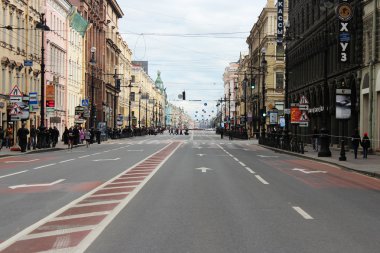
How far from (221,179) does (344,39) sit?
21.5 meters

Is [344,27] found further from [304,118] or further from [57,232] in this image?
[57,232]

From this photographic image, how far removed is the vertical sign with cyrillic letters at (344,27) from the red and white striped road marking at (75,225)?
25.2 m

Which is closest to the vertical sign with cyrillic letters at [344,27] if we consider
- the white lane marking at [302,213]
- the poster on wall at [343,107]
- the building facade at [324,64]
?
the building facade at [324,64]

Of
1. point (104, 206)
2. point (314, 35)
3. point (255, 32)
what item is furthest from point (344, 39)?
point (255, 32)

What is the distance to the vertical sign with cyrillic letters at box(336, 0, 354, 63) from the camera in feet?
122

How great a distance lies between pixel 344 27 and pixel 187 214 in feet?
101

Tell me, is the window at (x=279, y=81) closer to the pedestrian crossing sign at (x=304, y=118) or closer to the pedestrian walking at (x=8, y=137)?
the pedestrian crossing sign at (x=304, y=118)

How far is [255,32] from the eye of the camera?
4446 inches

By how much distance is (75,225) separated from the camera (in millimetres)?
9891

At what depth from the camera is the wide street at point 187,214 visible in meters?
8.41

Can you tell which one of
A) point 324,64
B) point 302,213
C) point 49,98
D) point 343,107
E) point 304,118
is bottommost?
point 302,213

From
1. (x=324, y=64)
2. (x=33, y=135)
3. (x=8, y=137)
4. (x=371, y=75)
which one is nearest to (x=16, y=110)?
(x=33, y=135)

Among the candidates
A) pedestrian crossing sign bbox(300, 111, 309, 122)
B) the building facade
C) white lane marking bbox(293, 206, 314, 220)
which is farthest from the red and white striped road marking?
pedestrian crossing sign bbox(300, 111, 309, 122)

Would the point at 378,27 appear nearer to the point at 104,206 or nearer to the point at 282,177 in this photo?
the point at 282,177
